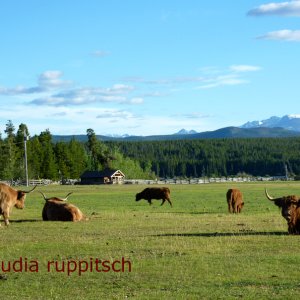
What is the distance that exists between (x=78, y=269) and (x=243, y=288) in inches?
157

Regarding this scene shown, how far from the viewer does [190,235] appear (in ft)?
67.3

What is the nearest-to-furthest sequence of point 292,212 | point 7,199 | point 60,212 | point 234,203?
point 292,212 < point 7,199 < point 60,212 < point 234,203

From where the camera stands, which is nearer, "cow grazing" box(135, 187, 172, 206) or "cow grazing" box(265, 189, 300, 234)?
"cow grazing" box(265, 189, 300, 234)

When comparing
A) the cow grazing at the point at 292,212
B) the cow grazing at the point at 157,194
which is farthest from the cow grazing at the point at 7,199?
the cow grazing at the point at 157,194

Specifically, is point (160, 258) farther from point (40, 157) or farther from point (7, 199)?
point (40, 157)

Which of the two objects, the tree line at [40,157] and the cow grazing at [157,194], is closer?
the cow grazing at [157,194]

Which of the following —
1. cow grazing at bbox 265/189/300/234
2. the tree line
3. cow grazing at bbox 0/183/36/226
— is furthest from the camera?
the tree line

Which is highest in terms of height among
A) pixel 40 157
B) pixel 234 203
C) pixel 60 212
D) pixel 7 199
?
pixel 40 157

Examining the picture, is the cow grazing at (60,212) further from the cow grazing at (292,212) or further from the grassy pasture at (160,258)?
the cow grazing at (292,212)

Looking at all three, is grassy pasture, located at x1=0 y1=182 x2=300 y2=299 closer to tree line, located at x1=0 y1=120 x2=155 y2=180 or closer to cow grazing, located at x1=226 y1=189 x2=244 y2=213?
cow grazing, located at x1=226 y1=189 x2=244 y2=213

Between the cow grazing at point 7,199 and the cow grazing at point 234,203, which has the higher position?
the cow grazing at point 7,199

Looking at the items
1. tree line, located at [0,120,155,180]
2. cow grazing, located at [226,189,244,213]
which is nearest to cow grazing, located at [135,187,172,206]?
cow grazing, located at [226,189,244,213]

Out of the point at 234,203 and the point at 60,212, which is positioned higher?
the point at 60,212

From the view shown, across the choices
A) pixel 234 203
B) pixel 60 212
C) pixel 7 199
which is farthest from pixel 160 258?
pixel 234 203
